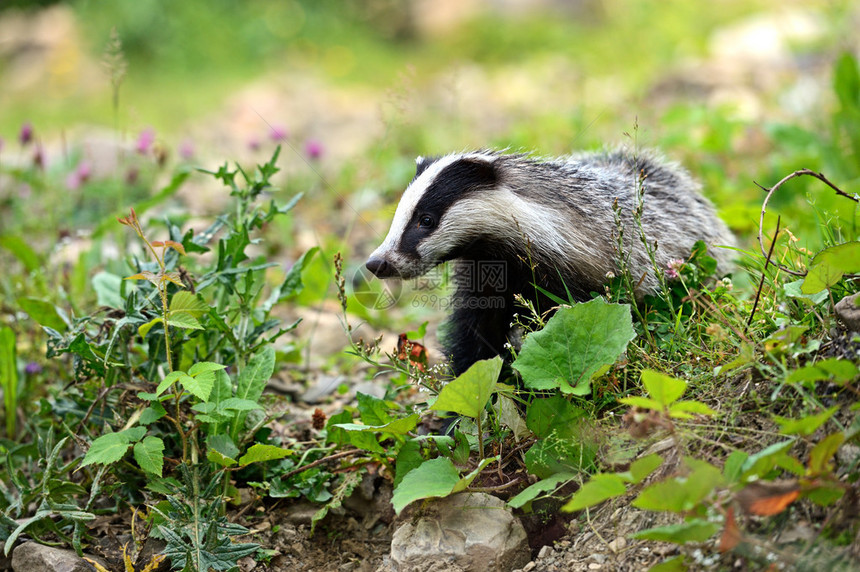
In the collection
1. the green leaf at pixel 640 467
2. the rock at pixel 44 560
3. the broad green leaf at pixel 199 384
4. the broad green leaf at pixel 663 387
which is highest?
the broad green leaf at pixel 663 387

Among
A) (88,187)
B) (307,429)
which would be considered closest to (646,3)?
(88,187)

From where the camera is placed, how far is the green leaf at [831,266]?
6.88 ft

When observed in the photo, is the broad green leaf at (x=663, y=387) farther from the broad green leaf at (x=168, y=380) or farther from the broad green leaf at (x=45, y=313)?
the broad green leaf at (x=45, y=313)

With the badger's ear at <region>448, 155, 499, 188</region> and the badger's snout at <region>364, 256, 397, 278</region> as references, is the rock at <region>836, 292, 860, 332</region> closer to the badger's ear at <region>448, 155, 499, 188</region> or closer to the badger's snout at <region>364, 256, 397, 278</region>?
the badger's ear at <region>448, 155, 499, 188</region>

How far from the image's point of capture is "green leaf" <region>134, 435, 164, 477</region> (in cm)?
245

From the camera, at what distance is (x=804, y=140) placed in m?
4.90

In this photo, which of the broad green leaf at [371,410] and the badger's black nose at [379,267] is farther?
the badger's black nose at [379,267]

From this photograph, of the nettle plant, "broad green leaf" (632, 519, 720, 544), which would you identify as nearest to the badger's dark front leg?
the nettle plant

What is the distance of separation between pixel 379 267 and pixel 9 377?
163 cm

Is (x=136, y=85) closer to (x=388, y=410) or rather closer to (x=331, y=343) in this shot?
(x=331, y=343)

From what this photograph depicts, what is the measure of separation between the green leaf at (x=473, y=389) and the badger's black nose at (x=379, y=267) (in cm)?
74

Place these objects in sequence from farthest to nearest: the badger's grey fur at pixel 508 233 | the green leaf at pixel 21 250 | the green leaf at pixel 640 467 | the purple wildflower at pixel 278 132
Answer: the purple wildflower at pixel 278 132, the green leaf at pixel 21 250, the badger's grey fur at pixel 508 233, the green leaf at pixel 640 467

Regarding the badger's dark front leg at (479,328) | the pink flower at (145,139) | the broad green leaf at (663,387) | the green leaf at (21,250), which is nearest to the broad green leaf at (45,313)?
the green leaf at (21,250)

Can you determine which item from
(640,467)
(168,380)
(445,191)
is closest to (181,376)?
(168,380)
